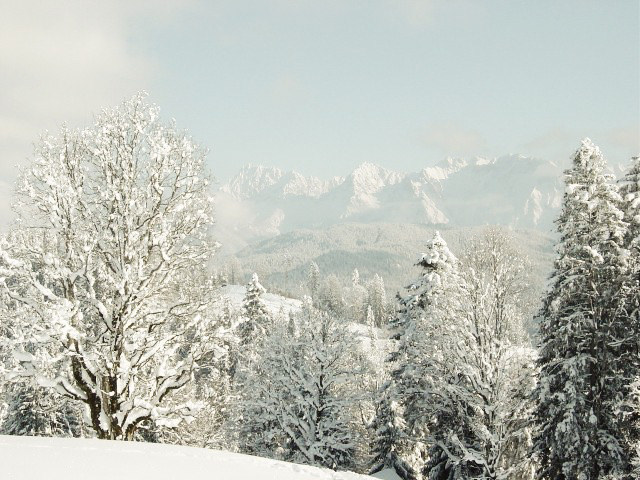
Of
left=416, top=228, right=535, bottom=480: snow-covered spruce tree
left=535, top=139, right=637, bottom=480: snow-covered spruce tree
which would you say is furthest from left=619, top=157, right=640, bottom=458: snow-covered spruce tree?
left=416, top=228, right=535, bottom=480: snow-covered spruce tree

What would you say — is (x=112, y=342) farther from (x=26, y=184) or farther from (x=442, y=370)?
(x=442, y=370)

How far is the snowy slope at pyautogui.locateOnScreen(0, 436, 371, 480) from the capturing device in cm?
837

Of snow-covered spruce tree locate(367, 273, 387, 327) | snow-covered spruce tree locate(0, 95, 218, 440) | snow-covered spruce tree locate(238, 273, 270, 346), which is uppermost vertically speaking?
snow-covered spruce tree locate(0, 95, 218, 440)

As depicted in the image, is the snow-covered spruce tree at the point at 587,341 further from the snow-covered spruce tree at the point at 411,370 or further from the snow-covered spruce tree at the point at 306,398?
the snow-covered spruce tree at the point at 306,398

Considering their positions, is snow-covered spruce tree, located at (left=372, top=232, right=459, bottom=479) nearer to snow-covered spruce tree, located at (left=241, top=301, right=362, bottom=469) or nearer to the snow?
the snow

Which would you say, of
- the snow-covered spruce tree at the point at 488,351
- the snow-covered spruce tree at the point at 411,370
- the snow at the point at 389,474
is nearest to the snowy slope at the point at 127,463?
the snow-covered spruce tree at the point at 488,351

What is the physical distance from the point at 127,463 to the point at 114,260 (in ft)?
17.8

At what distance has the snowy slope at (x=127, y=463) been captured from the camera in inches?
329

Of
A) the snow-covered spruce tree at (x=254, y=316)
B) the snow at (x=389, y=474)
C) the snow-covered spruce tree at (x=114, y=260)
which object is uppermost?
the snow-covered spruce tree at (x=114, y=260)

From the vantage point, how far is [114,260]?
12766mm

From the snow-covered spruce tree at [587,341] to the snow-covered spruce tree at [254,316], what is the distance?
30.0 meters

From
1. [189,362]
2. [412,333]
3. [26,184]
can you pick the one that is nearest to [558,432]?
[412,333]

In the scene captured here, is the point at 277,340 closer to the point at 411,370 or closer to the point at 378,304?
the point at 411,370

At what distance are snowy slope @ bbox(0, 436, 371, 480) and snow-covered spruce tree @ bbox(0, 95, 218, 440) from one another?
1.85 meters
